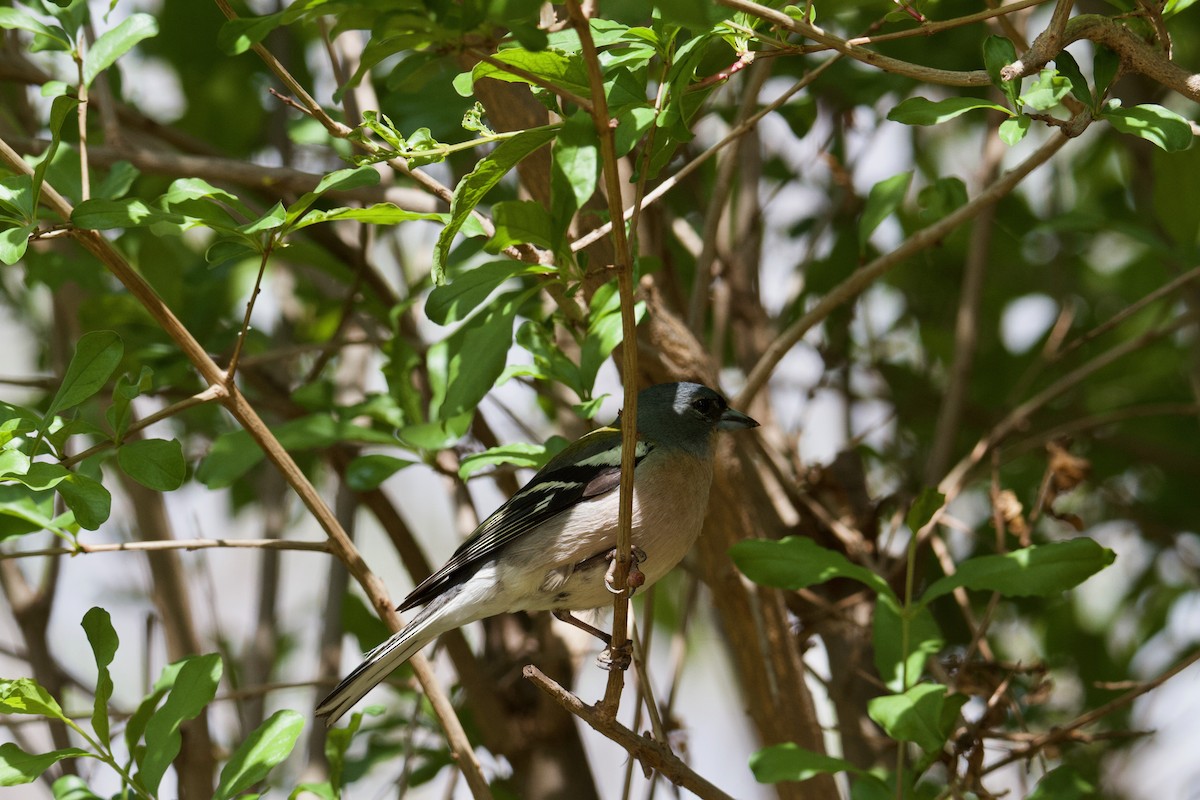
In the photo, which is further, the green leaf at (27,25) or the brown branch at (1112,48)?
the green leaf at (27,25)

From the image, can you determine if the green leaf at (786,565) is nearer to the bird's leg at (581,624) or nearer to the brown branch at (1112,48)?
the bird's leg at (581,624)

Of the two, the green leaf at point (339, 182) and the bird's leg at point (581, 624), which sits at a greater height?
the green leaf at point (339, 182)

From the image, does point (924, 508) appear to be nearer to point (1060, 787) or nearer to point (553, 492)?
point (1060, 787)

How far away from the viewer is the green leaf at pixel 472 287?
274 cm

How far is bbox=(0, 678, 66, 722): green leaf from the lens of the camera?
9.09 feet

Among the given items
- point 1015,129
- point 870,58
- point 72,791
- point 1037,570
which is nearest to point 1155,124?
point 1015,129

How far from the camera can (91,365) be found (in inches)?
108

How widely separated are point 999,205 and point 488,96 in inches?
98.9

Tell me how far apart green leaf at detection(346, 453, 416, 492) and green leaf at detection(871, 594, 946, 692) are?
151 centimetres

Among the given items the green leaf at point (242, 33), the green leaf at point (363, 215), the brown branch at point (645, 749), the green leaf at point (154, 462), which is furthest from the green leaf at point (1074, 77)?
the green leaf at point (154, 462)

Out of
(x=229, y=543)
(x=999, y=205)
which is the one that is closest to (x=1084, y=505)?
(x=999, y=205)

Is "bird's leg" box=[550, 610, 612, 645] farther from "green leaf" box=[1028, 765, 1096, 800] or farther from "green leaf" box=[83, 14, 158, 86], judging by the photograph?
"green leaf" box=[83, 14, 158, 86]

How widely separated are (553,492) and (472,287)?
1.27 meters

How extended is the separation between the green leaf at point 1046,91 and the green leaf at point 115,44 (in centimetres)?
213
